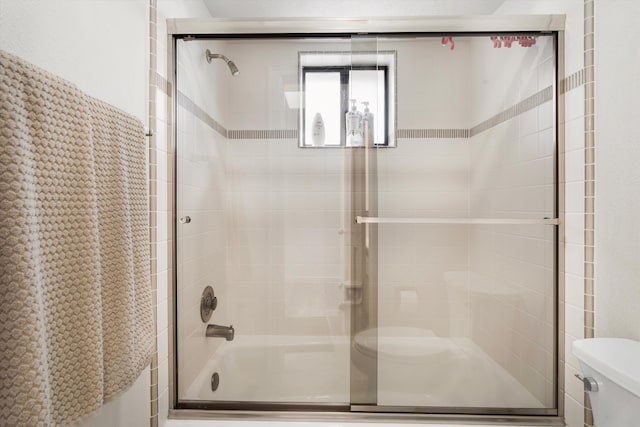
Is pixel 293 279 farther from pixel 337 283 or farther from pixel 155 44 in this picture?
pixel 155 44

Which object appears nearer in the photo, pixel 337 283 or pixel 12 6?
pixel 12 6

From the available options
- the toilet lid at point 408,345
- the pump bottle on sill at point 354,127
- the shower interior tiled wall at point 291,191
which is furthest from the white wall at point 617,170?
the pump bottle on sill at point 354,127

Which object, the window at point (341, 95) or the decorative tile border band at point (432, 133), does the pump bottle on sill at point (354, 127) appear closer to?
the window at point (341, 95)

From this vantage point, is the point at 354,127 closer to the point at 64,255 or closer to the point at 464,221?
the point at 464,221

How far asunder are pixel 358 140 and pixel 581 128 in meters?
0.83

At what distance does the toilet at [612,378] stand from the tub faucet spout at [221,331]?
1244 millimetres

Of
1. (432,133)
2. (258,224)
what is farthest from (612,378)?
(258,224)

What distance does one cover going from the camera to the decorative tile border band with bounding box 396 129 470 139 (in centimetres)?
143

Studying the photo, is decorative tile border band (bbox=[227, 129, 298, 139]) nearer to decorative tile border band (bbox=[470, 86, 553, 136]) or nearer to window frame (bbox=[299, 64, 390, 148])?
window frame (bbox=[299, 64, 390, 148])

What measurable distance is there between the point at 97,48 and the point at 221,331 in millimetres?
1119

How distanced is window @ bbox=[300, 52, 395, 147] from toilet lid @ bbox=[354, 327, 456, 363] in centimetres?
76

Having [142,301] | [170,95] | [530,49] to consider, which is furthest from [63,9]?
[530,49]

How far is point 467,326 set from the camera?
1.43 m

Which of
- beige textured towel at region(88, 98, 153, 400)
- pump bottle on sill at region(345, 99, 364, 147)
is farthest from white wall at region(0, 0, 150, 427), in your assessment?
pump bottle on sill at region(345, 99, 364, 147)
